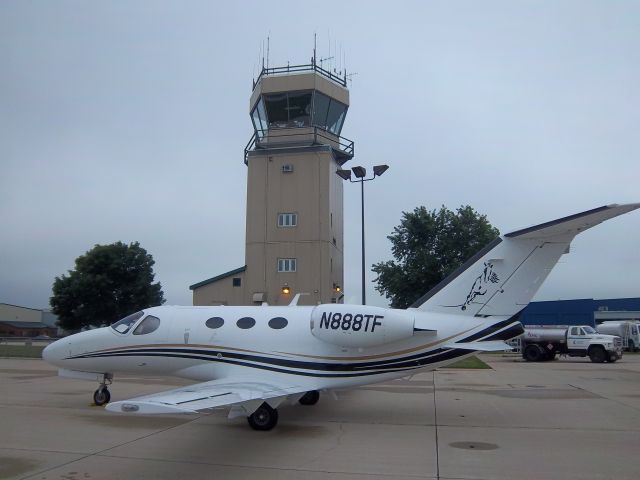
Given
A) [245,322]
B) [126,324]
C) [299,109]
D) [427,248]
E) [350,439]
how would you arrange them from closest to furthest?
1. [350,439]
2. [245,322]
3. [126,324]
4. [299,109]
5. [427,248]

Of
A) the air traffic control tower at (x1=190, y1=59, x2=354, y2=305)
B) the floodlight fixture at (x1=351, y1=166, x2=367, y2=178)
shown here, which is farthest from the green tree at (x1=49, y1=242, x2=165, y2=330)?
the floodlight fixture at (x1=351, y1=166, x2=367, y2=178)

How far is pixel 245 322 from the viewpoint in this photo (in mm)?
12000

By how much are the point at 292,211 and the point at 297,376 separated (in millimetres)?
25482

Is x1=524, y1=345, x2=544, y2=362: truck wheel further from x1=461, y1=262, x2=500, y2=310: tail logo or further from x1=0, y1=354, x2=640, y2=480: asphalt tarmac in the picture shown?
x1=461, y1=262, x2=500, y2=310: tail logo

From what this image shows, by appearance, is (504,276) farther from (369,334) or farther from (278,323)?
(278,323)

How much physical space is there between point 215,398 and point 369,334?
3439 millimetres

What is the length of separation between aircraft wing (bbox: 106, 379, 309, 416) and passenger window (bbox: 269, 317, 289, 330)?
1311 millimetres

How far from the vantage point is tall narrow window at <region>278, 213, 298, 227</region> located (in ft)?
118

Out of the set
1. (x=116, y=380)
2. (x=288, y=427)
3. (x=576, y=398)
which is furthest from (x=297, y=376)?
(x=116, y=380)

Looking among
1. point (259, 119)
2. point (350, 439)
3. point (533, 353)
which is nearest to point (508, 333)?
point (350, 439)

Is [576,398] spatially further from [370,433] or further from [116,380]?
[116,380]

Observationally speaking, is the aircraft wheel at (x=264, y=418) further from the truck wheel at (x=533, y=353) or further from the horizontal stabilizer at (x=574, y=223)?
the truck wheel at (x=533, y=353)

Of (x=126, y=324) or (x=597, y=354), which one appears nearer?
(x=126, y=324)

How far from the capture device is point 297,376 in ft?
36.4
